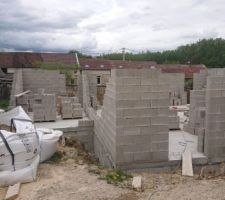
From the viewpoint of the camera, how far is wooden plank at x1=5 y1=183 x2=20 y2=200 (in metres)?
5.15

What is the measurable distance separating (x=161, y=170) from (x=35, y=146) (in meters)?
2.74

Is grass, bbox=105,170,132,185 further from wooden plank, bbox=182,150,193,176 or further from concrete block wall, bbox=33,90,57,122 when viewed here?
concrete block wall, bbox=33,90,57,122

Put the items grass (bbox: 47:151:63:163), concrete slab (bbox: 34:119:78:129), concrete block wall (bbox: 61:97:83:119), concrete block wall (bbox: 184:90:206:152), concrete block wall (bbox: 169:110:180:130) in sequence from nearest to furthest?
grass (bbox: 47:151:63:163)
concrete block wall (bbox: 184:90:206:152)
concrete block wall (bbox: 169:110:180:130)
concrete slab (bbox: 34:119:78:129)
concrete block wall (bbox: 61:97:83:119)

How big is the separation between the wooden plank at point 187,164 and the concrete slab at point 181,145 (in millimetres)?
131

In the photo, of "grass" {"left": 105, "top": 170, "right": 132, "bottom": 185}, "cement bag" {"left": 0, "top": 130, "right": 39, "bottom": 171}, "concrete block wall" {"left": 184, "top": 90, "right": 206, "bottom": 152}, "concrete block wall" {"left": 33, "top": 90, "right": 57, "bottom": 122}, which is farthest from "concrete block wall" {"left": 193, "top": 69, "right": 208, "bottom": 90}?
"cement bag" {"left": 0, "top": 130, "right": 39, "bottom": 171}

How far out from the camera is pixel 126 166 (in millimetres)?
6793

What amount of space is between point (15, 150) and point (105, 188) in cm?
181

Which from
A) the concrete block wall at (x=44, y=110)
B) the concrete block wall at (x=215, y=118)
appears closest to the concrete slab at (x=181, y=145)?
the concrete block wall at (x=215, y=118)

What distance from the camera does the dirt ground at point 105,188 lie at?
5.18 meters

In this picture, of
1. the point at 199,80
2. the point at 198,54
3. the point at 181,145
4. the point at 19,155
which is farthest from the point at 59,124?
the point at 198,54

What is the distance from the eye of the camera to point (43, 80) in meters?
15.8

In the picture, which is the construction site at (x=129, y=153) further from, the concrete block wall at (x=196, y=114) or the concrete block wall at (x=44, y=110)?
the concrete block wall at (x=44, y=110)

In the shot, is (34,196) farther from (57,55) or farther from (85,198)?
(57,55)

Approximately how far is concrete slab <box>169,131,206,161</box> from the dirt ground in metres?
0.80
